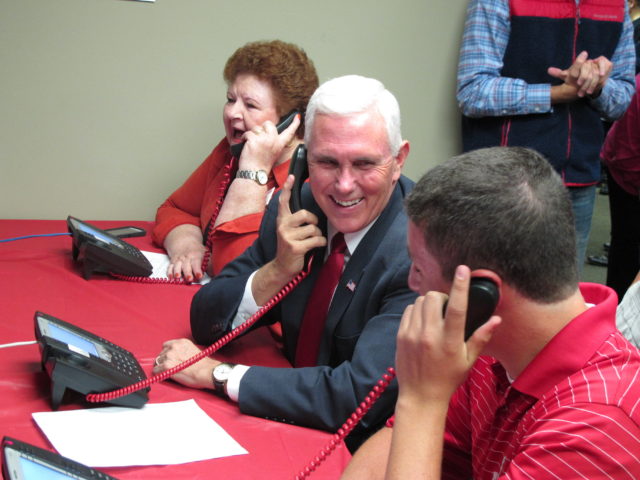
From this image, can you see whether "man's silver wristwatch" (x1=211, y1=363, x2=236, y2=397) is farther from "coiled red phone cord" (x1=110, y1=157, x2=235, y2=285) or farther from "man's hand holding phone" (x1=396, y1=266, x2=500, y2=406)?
"coiled red phone cord" (x1=110, y1=157, x2=235, y2=285)

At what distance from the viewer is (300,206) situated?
1799 mm

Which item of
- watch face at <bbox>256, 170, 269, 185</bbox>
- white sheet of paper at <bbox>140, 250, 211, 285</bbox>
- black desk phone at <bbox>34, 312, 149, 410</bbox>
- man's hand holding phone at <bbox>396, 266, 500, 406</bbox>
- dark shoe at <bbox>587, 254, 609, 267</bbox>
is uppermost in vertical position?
man's hand holding phone at <bbox>396, 266, 500, 406</bbox>

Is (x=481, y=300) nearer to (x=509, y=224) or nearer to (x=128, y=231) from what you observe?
(x=509, y=224)

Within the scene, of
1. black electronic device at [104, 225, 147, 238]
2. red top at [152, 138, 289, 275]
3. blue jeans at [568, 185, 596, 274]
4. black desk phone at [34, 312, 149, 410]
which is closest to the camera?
black desk phone at [34, 312, 149, 410]

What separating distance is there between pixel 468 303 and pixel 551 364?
0.51 ft

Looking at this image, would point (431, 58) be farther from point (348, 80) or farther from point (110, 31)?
point (348, 80)

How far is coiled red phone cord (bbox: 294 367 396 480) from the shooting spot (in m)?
1.21

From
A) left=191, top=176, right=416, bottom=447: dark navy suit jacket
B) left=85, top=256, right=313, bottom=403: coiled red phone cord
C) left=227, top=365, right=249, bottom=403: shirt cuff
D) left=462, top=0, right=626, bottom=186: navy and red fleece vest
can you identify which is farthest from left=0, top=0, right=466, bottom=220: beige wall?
left=227, top=365, right=249, bottom=403: shirt cuff

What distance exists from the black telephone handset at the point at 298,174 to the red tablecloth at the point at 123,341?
0.36 m

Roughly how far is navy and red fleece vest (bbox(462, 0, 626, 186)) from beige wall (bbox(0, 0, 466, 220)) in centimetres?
45

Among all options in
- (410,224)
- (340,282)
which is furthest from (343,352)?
(410,224)

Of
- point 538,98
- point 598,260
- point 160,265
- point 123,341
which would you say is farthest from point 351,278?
point 598,260

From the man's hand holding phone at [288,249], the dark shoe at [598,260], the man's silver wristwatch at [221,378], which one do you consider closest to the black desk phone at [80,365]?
the man's silver wristwatch at [221,378]

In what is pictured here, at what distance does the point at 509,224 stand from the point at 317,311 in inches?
29.8
